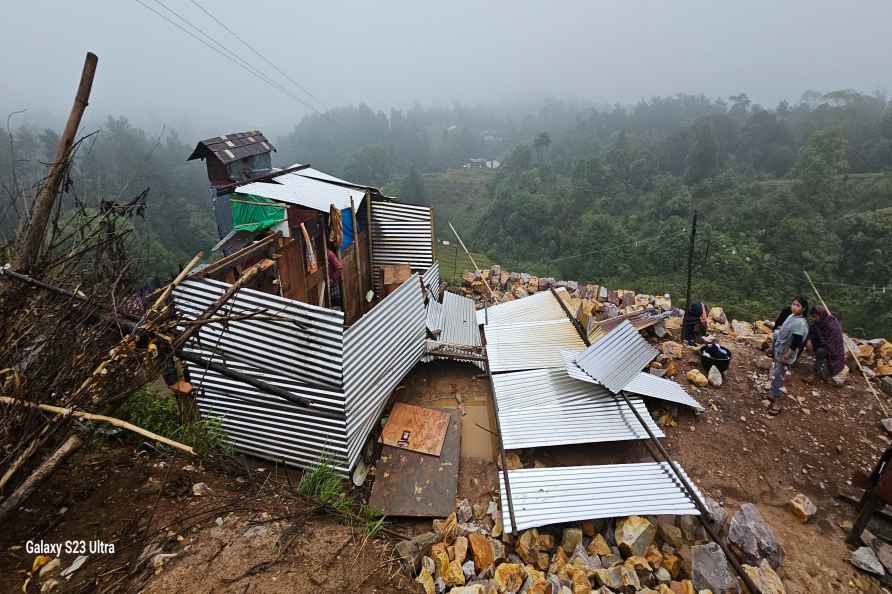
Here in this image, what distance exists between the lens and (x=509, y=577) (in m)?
3.56

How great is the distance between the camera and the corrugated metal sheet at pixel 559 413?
16.7 feet

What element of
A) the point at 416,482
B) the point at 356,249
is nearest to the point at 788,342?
the point at 416,482

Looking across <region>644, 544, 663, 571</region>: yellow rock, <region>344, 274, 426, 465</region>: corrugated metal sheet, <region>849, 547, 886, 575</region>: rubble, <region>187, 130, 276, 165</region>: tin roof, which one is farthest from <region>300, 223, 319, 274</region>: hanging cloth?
<region>849, 547, 886, 575</region>: rubble

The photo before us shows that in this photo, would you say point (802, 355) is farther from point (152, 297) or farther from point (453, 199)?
point (453, 199)

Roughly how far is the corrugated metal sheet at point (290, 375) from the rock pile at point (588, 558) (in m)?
1.54

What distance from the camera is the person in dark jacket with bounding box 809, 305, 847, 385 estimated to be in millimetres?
6477

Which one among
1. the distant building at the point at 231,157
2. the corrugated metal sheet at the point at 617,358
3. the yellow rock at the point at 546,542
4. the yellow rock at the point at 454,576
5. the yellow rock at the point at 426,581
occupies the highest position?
the distant building at the point at 231,157

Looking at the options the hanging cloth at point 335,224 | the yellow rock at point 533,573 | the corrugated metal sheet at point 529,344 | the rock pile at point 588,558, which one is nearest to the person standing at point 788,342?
the corrugated metal sheet at point 529,344

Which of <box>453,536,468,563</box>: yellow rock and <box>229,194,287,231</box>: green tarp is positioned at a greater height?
<box>229,194,287,231</box>: green tarp

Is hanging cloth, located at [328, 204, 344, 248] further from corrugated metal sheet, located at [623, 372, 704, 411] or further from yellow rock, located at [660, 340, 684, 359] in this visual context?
yellow rock, located at [660, 340, 684, 359]

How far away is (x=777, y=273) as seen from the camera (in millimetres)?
19891

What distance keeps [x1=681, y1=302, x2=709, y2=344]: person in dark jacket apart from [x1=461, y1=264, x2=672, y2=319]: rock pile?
5.75 feet

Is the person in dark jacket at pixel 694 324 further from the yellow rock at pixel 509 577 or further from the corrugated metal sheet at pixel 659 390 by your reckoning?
the yellow rock at pixel 509 577

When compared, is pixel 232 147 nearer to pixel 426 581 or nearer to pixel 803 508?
pixel 426 581
